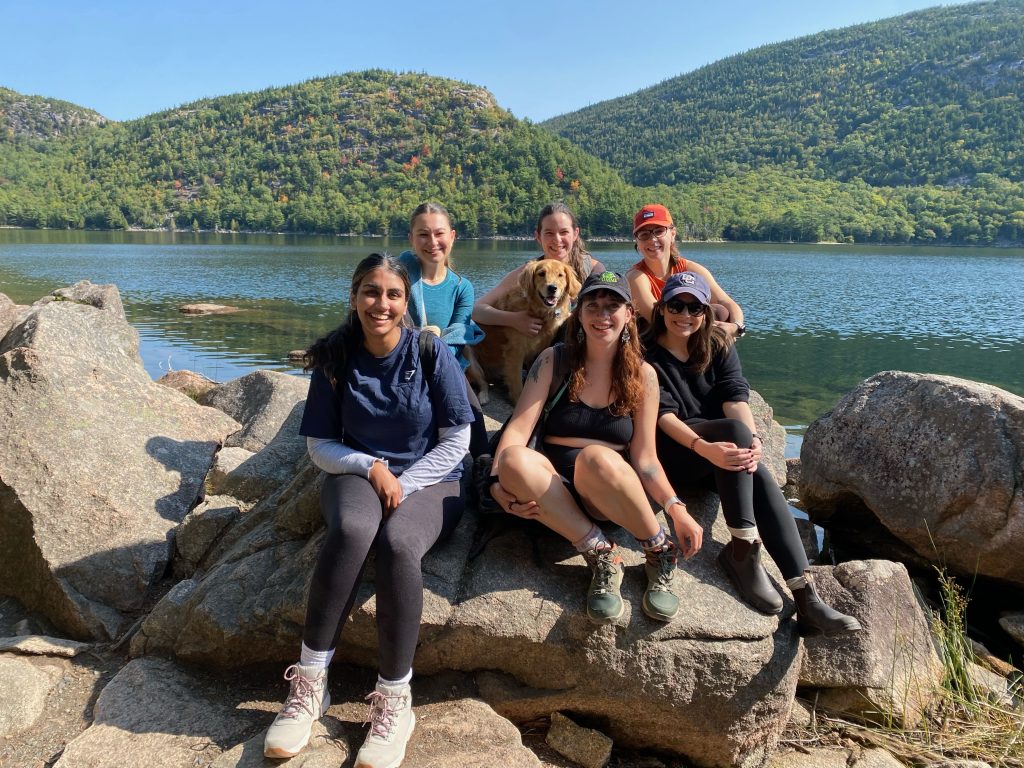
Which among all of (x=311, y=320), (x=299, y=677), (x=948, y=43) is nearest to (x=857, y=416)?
(x=299, y=677)

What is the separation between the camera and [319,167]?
157 metres

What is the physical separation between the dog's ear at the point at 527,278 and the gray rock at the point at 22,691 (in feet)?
13.4

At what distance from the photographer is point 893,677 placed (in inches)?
165

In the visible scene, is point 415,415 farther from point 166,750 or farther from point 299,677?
point 166,750

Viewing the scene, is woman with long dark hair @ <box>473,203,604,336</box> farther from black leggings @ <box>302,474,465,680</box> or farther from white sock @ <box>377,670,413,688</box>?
white sock @ <box>377,670,413,688</box>

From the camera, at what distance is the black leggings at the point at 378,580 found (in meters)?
3.16

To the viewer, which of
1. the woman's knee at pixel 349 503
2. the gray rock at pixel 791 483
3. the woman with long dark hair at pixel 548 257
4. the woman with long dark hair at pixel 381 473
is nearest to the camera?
the woman with long dark hair at pixel 381 473

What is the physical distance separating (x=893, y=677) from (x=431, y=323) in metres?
3.87

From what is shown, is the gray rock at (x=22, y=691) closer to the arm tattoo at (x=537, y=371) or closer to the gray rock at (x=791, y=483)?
the arm tattoo at (x=537, y=371)

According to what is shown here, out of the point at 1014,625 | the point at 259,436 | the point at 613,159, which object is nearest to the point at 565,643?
the point at 1014,625

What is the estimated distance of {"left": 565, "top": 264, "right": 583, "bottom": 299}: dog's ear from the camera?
5.77 metres

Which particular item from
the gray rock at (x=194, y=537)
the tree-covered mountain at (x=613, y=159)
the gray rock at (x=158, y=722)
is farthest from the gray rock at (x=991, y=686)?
the tree-covered mountain at (x=613, y=159)

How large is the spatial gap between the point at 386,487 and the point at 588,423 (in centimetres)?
117

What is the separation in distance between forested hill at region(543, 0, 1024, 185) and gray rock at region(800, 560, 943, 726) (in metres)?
146
